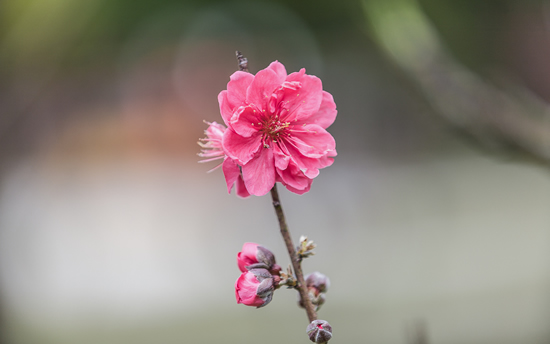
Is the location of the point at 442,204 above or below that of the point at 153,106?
below

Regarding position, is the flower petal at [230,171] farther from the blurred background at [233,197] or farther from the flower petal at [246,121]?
the blurred background at [233,197]

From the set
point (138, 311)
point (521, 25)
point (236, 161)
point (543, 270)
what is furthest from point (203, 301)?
point (521, 25)

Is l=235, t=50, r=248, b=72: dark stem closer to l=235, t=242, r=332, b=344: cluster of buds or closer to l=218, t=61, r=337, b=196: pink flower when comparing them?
l=218, t=61, r=337, b=196: pink flower

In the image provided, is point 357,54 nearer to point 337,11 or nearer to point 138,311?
point 337,11

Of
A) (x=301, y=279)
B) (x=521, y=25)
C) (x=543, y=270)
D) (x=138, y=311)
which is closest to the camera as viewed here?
(x=301, y=279)

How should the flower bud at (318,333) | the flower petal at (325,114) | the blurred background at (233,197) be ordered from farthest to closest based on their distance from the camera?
the blurred background at (233,197) → the flower petal at (325,114) → the flower bud at (318,333)

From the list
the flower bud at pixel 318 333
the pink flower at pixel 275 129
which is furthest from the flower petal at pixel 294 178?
the flower bud at pixel 318 333

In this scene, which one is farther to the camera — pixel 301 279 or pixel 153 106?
pixel 153 106
